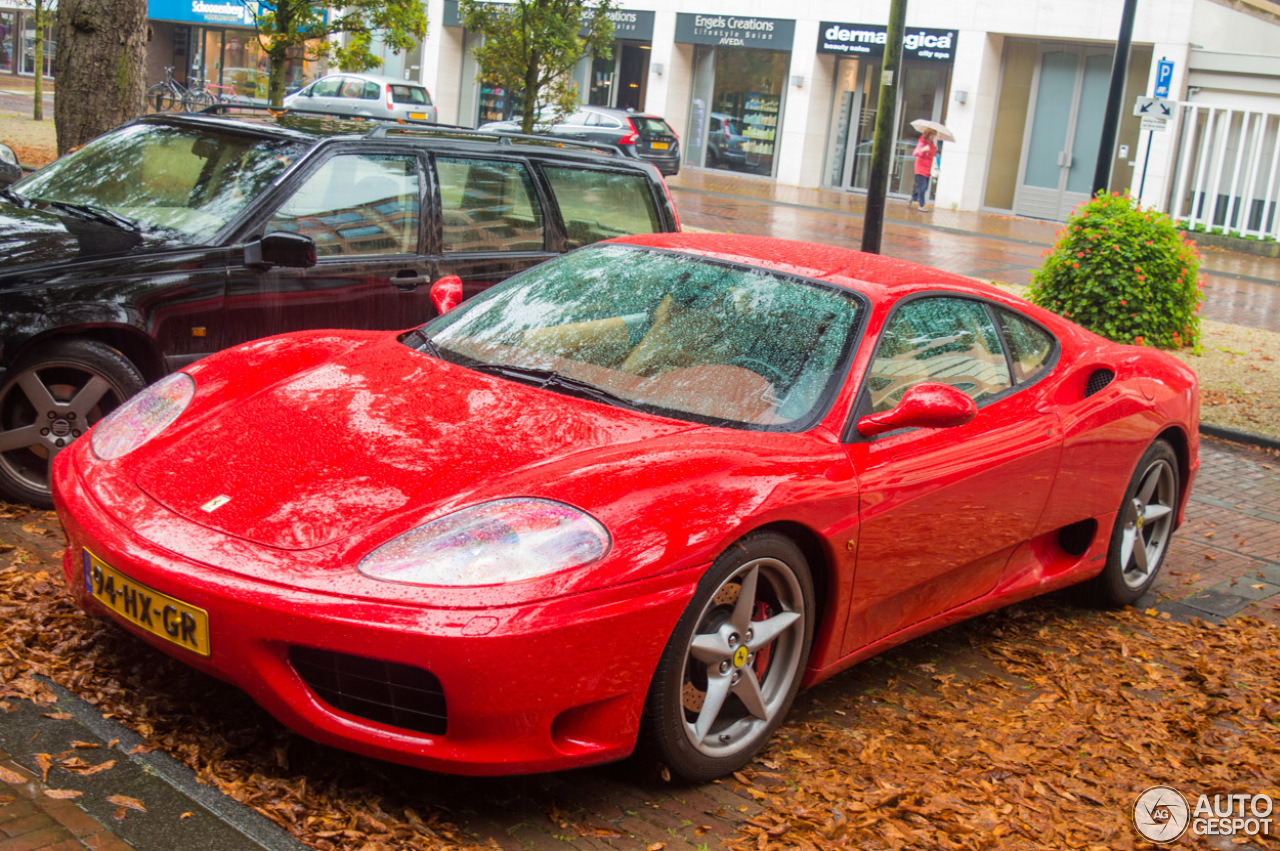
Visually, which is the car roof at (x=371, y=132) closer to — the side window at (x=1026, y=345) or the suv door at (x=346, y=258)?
the suv door at (x=346, y=258)

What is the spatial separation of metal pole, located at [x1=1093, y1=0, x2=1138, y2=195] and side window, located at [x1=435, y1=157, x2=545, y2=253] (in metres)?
Answer: 8.29

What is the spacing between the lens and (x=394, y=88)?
31.5 meters

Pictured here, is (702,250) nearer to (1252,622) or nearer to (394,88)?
(1252,622)

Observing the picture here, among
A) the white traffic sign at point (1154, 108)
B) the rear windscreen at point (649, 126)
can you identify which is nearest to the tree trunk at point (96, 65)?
the white traffic sign at point (1154, 108)

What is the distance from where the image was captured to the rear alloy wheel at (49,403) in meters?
4.81

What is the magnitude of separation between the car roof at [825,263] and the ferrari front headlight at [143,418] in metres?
1.67

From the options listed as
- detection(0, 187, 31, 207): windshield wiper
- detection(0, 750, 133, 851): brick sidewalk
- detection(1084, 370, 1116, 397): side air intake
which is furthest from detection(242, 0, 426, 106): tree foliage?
detection(0, 750, 133, 851): brick sidewalk

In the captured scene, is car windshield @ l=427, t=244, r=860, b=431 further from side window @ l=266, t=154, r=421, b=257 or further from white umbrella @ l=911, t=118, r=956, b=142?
white umbrella @ l=911, t=118, r=956, b=142

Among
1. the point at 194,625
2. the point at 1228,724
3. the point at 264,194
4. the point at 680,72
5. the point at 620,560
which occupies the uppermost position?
the point at 680,72

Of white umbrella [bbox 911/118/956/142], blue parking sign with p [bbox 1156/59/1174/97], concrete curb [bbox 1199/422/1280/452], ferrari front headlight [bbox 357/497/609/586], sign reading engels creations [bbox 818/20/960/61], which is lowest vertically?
concrete curb [bbox 1199/422/1280/452]

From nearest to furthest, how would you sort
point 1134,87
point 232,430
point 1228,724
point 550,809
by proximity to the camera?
point 550,809 → point 232,430 → point 1228,724 → point 1134,87

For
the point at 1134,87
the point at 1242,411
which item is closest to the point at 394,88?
the point at 1134,87

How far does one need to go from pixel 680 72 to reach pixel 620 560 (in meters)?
33.9

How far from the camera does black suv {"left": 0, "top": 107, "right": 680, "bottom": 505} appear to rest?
16.0 ft
